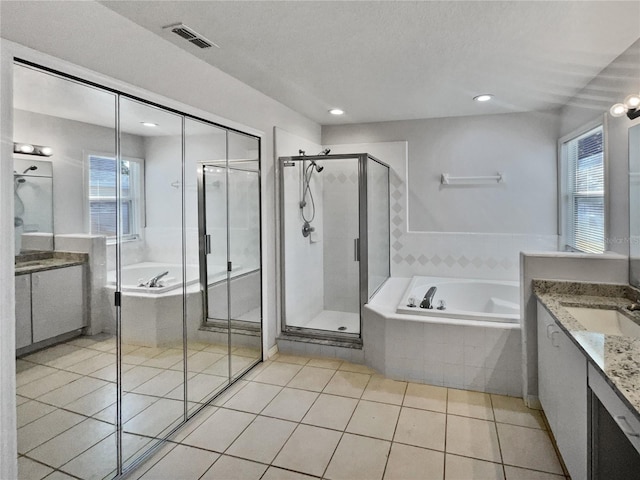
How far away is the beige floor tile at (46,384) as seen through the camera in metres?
1.62

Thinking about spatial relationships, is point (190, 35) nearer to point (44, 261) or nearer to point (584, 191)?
point (44, 261)

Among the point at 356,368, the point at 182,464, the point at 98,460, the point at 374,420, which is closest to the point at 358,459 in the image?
the point at 374,420

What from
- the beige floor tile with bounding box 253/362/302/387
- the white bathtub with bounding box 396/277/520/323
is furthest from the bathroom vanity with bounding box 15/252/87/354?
the white bathtub with bounding box 396/277/520/323

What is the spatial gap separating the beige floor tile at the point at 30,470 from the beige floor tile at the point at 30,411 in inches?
5.7

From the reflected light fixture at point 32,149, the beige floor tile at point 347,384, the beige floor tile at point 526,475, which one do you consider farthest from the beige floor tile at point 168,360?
the beige floor tile at point 526,475

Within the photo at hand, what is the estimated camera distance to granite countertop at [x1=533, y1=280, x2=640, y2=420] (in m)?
1.27

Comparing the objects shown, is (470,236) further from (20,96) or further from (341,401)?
(20,96)

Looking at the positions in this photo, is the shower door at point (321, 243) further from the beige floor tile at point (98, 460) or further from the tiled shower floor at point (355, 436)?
the beige floor tile at point (98, 460)

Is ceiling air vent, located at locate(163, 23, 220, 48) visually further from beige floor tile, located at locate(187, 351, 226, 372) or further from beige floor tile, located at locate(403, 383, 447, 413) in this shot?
beige floor tile, located at locate(403, 383, 447, 413)

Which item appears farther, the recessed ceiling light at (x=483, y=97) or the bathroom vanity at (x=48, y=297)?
the recessed ceiling light at (x=483, y=97)

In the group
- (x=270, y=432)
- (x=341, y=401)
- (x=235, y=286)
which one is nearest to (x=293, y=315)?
(x=235, y=286)

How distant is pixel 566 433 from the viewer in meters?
1.92

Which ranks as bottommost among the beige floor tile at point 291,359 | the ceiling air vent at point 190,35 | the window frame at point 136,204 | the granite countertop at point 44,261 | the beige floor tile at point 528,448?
the beige floor tile at point 528,448

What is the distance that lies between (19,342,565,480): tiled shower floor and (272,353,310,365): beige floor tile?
1.18ft
